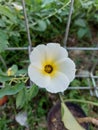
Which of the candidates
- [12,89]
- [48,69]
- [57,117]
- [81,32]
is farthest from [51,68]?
[81,32]

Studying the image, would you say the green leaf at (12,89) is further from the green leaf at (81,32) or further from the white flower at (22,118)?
the green leaf at (81,32)

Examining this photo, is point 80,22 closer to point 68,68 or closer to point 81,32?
point 81,32

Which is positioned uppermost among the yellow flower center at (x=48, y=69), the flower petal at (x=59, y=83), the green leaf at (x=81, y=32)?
the yellow flower center at (x=48, y=69)

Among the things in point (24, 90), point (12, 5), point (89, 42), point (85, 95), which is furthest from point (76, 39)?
point (24, 90)

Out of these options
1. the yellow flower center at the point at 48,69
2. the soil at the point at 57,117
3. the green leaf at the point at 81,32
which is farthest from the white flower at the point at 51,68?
the green leaf at the point at 81,32

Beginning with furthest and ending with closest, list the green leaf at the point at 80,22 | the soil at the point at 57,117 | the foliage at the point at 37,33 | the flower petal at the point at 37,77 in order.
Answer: the green leaf at the point at 80,22
the soil at the point at 57,117
the foliage at the point at 37,33
the flower petal at the point at 37,77

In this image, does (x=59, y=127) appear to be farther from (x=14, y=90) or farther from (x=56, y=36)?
(x=56, y=36)
